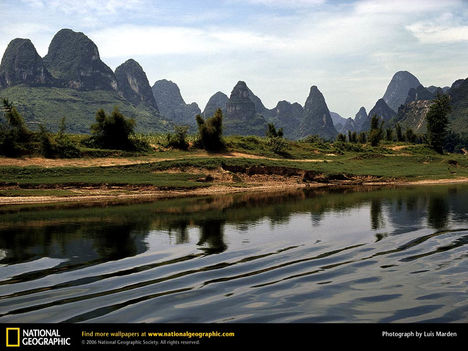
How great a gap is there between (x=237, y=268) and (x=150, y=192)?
35.3 m

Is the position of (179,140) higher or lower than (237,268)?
higher

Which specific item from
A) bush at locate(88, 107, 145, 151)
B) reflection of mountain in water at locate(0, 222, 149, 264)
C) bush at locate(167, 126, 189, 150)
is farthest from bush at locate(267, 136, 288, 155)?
reflection of mountain in water at locate(0, 222, 149, 264)

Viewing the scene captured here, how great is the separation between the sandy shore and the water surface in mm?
12741

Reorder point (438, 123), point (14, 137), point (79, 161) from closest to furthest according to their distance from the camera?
point (14, 137) < point (79, 161) < point (438, 123)

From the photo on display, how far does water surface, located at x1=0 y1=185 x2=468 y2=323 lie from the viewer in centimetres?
1150

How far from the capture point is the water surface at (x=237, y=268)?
37.7 feet

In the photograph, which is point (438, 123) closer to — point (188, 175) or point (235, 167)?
point (235, 167)

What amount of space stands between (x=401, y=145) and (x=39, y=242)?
96.0m

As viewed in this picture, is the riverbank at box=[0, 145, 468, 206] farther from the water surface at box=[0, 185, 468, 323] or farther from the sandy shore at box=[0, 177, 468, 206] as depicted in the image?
the water surface at box=[0, 185, 468, 323]

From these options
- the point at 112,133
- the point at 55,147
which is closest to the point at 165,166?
the point at 112,133

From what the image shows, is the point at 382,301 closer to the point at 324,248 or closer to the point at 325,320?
the point at 325,320
